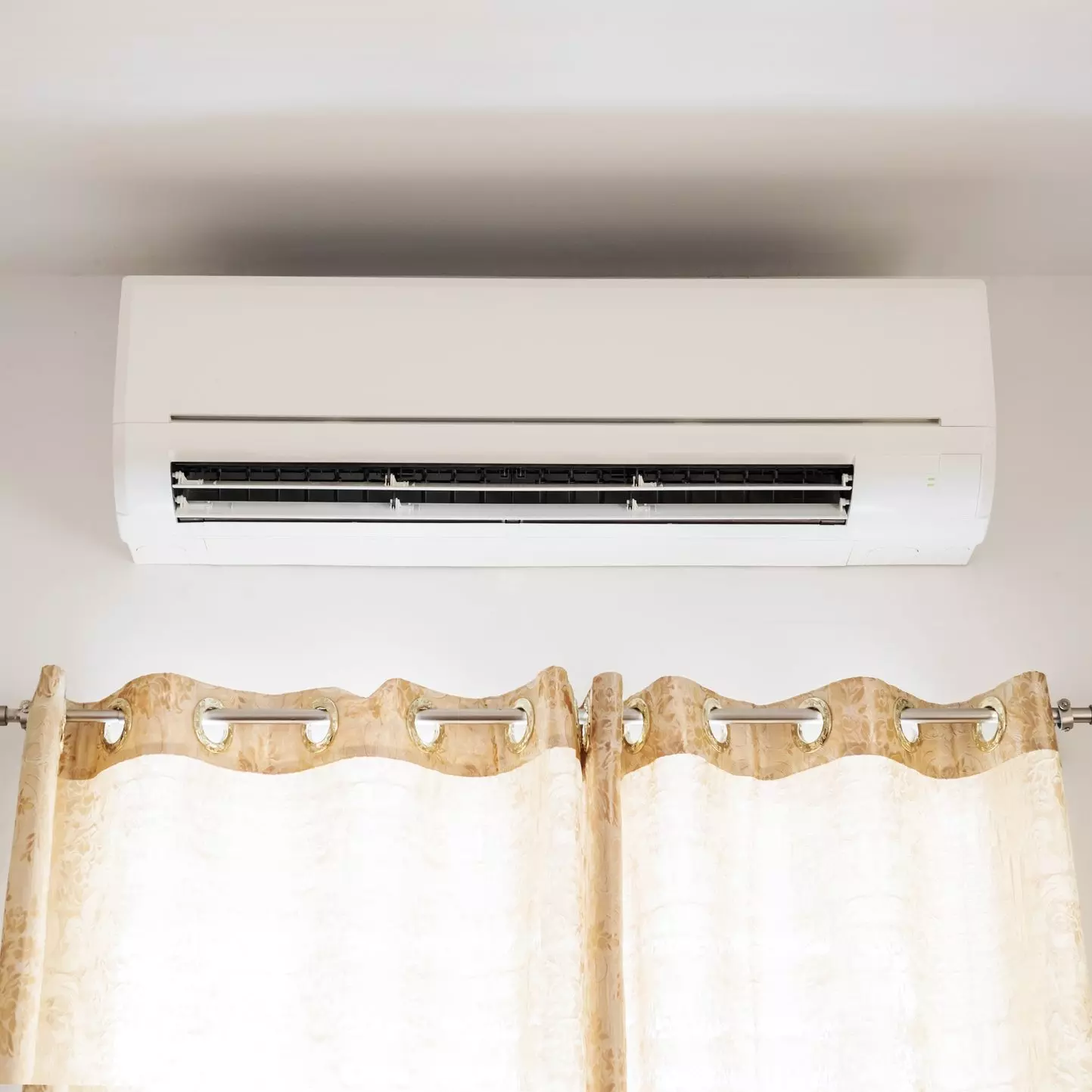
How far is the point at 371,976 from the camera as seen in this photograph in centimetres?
133

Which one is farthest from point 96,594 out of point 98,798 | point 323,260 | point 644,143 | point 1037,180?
point 1037,180

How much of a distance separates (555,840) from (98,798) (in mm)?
571

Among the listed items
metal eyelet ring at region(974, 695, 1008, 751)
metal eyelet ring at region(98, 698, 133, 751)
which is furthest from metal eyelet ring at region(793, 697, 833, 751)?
metal eyelet ring at region(98, 698, 133, 751)

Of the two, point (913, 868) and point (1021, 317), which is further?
point (1021, 317)

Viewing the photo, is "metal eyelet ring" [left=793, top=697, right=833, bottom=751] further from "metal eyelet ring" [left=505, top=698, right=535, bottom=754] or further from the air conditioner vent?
"metal eyelet ring" [left=505, top=698, right=535, bottom=754]

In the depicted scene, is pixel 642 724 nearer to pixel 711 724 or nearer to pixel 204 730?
pixel 711 724

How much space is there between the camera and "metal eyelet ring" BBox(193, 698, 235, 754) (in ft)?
4.63

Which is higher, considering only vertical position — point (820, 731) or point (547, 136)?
point (547, 136)

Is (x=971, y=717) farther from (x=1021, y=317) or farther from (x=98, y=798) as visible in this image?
(x=98, y=798)

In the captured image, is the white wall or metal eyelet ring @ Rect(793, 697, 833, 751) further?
the white wall

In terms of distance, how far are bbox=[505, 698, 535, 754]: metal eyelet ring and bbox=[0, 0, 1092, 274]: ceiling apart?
65 centimetres

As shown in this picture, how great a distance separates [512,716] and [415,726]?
13 cm

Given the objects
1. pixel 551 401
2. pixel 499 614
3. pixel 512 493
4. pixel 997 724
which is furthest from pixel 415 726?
pixel 997 724

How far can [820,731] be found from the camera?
4.73 ft
